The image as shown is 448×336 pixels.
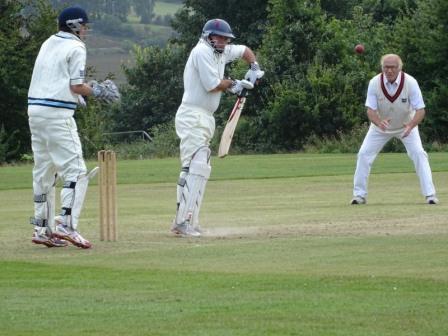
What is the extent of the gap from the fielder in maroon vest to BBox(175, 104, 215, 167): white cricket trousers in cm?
384

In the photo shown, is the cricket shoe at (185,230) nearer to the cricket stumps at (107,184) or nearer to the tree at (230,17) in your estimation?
the cricket stumps at (107,184)

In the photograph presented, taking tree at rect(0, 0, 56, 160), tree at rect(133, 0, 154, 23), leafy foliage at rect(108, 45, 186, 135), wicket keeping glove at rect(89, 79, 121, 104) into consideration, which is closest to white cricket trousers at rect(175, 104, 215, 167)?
wicket keeping glove at rect(89, 79, 121, 104)

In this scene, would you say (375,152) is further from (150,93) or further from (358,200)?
(150,93)

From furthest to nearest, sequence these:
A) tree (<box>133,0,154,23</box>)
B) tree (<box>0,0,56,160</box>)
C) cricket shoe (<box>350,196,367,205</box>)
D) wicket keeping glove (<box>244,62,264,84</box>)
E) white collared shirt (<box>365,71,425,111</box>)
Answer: tree (<box>133,0,154,23</box>) < tree (<box>0,0,56,160</box>) < white collared shirt (<box>365,71,425,111</box>) < cricket shoe (<box>350,196,367,205</box>) < wicket keeping glove (<box>244,62,264,84</box>)

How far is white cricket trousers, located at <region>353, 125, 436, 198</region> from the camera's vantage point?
674 inches

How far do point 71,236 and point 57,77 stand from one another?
143cm

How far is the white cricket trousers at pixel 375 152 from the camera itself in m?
17.1

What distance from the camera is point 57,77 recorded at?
1272 cm

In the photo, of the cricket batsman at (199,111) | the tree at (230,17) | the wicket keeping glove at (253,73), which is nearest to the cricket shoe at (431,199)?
the wicket keeping glove at (253,73)

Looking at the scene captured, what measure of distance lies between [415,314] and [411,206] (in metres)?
8.18

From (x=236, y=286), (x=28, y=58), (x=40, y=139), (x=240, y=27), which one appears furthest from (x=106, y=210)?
(x=240, y=27)

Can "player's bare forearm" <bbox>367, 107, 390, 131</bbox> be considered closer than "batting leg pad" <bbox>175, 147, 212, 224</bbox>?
No

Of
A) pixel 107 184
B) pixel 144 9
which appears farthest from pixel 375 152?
pixel 144 9

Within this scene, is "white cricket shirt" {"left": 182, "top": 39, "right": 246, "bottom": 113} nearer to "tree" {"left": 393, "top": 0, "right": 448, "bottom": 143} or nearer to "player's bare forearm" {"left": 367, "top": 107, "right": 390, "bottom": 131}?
"player's bare forearm" {"left": 367, "top": 107, "right": 390, "bottom": 131}
